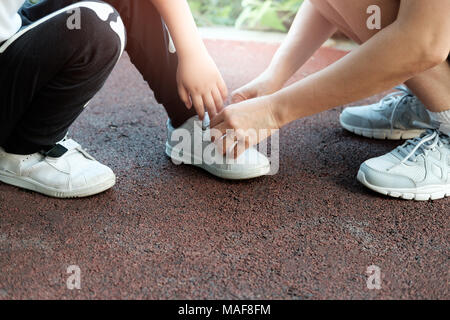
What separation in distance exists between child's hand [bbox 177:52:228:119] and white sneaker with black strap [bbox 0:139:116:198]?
0.25 meters

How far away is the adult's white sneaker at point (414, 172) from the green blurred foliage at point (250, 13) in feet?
5.44

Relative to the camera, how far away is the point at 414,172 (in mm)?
1116

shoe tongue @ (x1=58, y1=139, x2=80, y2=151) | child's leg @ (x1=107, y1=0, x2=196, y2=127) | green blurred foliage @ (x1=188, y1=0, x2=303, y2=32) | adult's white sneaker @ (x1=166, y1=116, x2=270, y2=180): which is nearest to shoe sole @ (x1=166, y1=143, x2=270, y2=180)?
adult's white sneaker @ (x1=166, y1=116, x2=270, y2=180)

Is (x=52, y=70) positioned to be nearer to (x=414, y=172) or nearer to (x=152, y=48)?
(x=152, y=48)

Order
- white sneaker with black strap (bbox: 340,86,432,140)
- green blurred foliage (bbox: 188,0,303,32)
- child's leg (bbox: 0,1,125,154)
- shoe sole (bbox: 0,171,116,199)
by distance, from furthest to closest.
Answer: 1. green blurred foliage (bbox: 188,0,303,32)
2. white sneaker with black strap (bbox: 340,86,432,140)
3. shoe sole (bbox: 0,171,116,199)
4. child's leg (bbox: 0,1,125,154)

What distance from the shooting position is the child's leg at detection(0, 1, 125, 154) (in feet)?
3.19

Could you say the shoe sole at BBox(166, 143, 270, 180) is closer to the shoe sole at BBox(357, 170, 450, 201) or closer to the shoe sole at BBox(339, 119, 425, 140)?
the shoe sole at BBox(357, 170, 450, 201)

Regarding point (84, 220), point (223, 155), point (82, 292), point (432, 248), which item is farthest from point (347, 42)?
point (82, 292)

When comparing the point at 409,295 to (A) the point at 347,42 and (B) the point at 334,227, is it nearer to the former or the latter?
(B) the point at 334,227

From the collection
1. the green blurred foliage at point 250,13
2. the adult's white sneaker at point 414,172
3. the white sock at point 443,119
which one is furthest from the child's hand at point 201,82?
the green blurred foliage at point 250,13

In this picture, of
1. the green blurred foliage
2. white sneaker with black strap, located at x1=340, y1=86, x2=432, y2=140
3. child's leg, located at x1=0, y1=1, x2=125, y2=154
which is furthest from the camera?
the green blurred foliage

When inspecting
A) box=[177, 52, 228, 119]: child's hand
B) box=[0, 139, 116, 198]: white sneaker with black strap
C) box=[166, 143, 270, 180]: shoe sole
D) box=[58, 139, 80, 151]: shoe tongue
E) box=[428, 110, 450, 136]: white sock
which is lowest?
box=[166, 143, 270, 180]: shoe sole

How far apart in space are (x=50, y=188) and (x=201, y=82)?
0.40 metres

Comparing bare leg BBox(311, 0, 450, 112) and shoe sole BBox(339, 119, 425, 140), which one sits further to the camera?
shoe sole BBox(339, 119, 425, 140)
